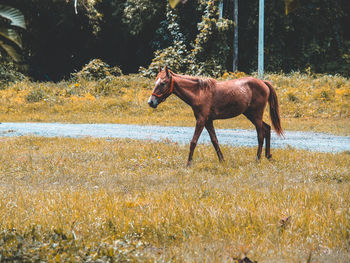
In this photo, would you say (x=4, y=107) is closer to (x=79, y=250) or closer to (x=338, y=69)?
(x=79, y=250)

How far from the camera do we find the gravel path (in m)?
10.4

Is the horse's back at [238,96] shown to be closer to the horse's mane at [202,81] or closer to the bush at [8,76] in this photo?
the horse's mane at [202,81]

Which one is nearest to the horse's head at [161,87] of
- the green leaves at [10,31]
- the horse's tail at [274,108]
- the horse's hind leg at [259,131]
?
the horse's hind leg at [259,131]

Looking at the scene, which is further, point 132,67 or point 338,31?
point 132,67

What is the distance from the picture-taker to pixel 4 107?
63.2 feet

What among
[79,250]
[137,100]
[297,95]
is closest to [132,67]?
[137,100]

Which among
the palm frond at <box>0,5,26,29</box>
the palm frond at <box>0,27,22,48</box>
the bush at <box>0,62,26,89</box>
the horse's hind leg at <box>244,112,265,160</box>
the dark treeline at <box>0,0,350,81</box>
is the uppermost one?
the dark treeline at <box>0,0,350,81</box>

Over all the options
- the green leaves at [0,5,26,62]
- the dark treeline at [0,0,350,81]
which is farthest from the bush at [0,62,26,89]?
the green leaves at [0,5,26,62]

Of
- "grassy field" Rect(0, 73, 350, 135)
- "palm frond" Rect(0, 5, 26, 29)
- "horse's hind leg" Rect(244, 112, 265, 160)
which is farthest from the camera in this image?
"grassy field" Rect(0, 73, 350, 135)

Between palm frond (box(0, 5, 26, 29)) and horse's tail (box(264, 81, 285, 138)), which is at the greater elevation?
palm frond (box(0, 5, 26, 29))

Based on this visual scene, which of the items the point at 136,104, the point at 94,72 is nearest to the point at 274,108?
the point at 136,104

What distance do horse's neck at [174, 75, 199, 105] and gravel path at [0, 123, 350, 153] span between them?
Result: 3.04m

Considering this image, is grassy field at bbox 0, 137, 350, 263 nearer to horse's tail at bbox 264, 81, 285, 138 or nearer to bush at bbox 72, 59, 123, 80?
horse's tail at bbox 264, 81, 285, 138

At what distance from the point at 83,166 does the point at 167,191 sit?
108 inches
